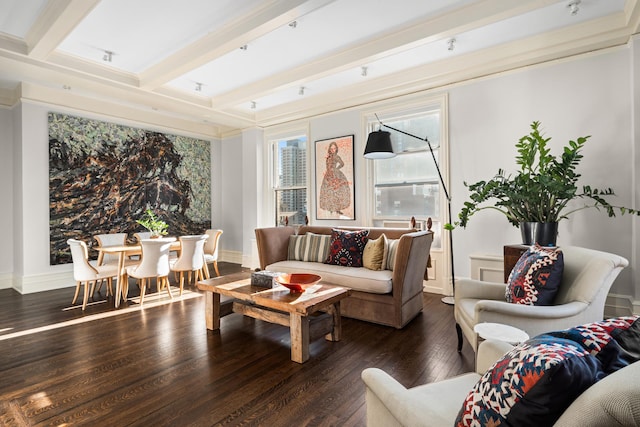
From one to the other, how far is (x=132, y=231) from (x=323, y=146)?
12.4 feet

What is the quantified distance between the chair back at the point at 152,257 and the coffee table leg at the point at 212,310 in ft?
4.26

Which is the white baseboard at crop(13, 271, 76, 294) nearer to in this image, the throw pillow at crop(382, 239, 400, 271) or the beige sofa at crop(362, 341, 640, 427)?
the throw pillow at crop(382, 239, 400, 271)

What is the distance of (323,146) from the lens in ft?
18.8

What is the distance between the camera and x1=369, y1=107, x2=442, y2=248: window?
472cm

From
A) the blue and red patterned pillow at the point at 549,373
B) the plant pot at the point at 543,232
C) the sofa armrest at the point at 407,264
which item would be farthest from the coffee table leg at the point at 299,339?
the plant pot at the point at 543,232

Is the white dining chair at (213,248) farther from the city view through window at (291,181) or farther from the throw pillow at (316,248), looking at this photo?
the throw pillow at (316,248)

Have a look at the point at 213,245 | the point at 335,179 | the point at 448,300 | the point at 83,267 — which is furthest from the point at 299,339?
the point at 213,245

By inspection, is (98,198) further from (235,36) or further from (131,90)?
(235,36)

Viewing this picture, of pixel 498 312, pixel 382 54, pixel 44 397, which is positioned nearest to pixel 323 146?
pixel 382 54

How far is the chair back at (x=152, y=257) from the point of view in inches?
161

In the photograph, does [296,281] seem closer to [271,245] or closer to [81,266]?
[271,245]

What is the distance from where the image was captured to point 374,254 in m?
3.72

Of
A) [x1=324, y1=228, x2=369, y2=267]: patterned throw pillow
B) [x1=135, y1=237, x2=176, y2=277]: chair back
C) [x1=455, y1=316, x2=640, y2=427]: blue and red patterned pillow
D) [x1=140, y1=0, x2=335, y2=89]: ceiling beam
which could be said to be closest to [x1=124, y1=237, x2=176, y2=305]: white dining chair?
[x1=135, y1=237, x2=176, y2=277]: chair back

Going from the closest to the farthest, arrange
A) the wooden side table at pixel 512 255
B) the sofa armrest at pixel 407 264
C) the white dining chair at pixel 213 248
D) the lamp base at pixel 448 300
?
1. the wooden side table at pixel 512 255
2. the sofa armrest at pixel 407 264
3. the lamp base at pixel 448 300
4. the white dining chair at pixel 213 248
